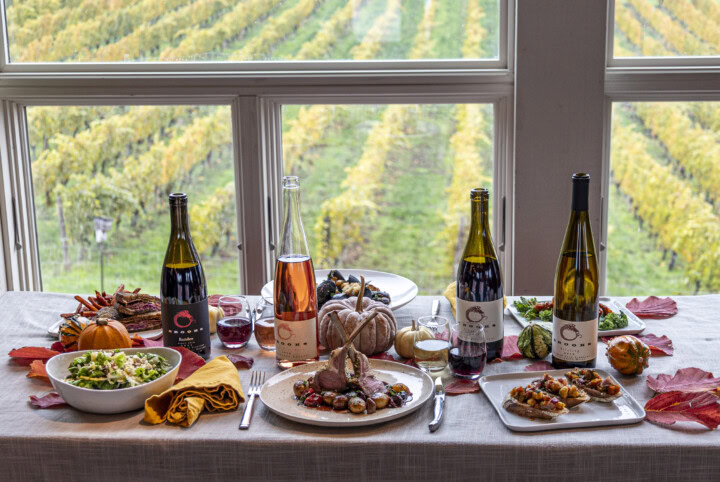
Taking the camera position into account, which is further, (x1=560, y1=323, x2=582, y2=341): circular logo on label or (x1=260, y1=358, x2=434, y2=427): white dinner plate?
(x1=560, y1=323, x2=582, y2=341): circular logo on label

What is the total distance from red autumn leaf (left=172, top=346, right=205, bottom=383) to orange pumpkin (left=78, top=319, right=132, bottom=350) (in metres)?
0.11

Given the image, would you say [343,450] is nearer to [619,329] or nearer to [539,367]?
[539,367]

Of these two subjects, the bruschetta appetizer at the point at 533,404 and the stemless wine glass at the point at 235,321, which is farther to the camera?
the stemless wine glass at the point at 235,321

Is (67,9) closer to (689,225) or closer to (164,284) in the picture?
(164,284)

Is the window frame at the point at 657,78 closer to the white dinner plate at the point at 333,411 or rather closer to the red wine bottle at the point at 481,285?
the red wine bottle at the point at 481,285

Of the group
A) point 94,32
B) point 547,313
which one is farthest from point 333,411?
point 94,32

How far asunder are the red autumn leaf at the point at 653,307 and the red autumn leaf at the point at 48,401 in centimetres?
120

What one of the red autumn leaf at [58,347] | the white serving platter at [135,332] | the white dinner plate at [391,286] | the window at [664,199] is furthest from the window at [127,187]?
the window at [664,199]

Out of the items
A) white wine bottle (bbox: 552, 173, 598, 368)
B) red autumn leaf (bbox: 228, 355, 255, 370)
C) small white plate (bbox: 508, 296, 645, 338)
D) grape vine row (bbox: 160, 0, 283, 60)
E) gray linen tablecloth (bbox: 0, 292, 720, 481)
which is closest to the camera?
gray linen tablecloth (bbox: 0, 292, 720, 481)

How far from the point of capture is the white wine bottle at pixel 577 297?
134 cm

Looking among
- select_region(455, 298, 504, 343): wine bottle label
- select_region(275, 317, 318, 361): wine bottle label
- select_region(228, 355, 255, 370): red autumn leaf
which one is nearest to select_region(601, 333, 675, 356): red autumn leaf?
select_region(455, 298, 504, 343): wine bottle label

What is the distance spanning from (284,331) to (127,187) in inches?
61.8

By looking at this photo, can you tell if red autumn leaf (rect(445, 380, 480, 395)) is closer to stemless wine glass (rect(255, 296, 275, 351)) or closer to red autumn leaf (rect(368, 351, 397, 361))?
red autumn leaf (rect(368, 351, 397, 361))

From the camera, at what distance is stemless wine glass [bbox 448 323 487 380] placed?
4.33 ft
